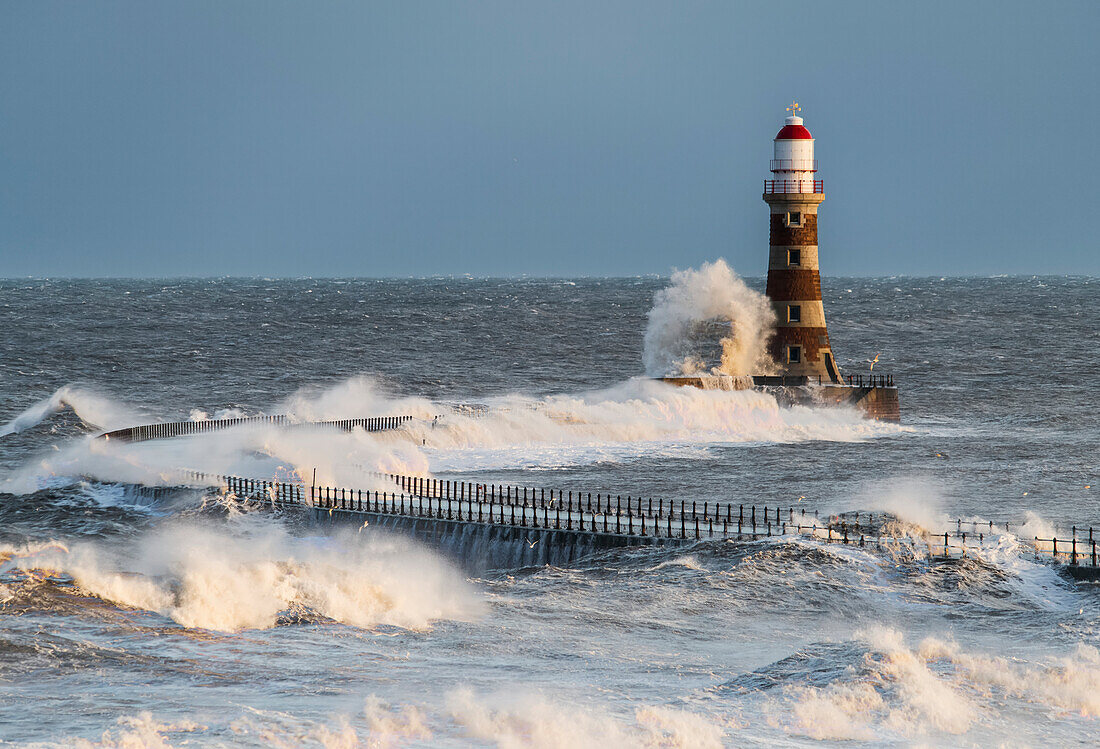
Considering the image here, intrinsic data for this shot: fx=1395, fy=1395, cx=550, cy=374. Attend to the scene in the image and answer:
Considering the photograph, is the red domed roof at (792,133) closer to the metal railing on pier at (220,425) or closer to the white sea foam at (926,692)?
the metal railing on pier at (220,425)

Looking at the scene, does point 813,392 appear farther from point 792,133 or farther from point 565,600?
point 565,600

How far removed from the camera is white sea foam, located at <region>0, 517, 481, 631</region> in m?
22.6

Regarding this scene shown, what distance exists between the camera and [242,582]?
2342 centimetres

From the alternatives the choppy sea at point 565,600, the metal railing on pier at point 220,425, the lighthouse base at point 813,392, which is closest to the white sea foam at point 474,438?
the choppy sea at point 565,600

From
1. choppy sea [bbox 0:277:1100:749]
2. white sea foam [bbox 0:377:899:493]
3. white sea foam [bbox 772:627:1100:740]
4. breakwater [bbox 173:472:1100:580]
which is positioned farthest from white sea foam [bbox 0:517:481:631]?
white sea foam [bbox 772:627:1100:740]

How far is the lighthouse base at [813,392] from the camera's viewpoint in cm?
4950

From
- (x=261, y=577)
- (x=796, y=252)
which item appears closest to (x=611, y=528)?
(x=261, y=577)

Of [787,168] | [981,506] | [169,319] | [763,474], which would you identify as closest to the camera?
[981,506]

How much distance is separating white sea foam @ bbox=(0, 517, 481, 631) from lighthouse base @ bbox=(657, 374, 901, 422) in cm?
2381

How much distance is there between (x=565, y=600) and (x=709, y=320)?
101ft

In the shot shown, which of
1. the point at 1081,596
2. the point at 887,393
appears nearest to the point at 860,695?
the point at 1081,596

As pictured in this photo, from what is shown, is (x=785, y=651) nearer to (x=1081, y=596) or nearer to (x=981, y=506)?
(x=1081, y=596)

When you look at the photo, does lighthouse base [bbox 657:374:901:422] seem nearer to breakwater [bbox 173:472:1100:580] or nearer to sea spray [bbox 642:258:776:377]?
sea spray [bbox 642:258:776:377]

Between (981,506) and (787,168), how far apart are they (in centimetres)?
1747
